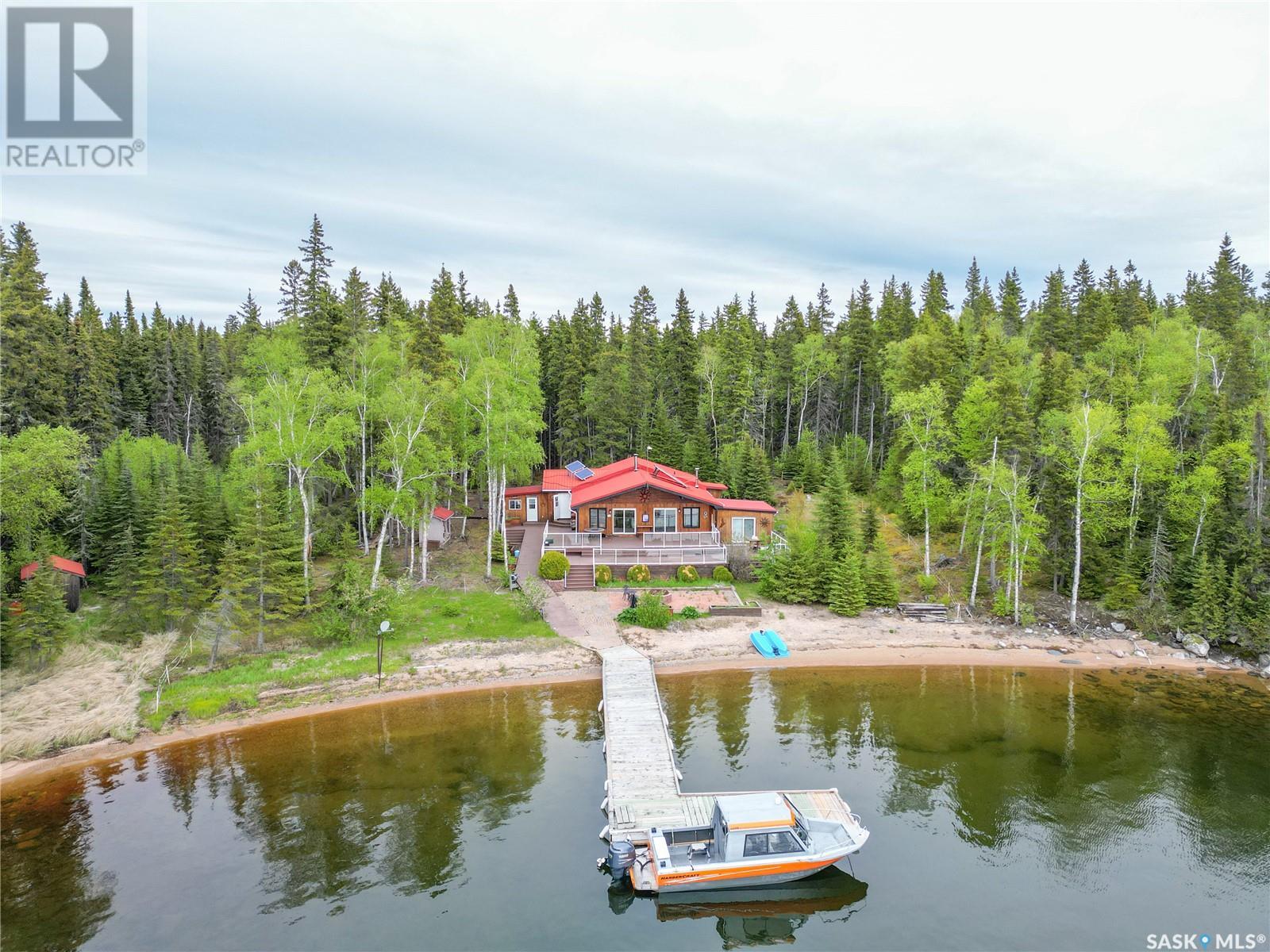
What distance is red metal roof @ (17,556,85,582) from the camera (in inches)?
1067

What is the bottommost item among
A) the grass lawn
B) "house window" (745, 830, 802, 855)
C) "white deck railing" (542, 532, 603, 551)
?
"house window" (745, 830, 802, 855)

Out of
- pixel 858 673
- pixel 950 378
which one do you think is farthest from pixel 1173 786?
pixel 950 378

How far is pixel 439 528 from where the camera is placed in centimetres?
4178

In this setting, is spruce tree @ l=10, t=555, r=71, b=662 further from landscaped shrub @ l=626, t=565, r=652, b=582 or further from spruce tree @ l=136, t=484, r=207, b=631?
landscaped shrub @ l=626, t=565, r=652, b=582

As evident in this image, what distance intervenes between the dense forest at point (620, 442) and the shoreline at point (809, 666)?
11.4 ft

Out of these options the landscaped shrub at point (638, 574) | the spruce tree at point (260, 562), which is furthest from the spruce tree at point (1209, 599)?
the spruce tree at point (260, 562)

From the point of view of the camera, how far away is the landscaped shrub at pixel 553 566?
3472 cm

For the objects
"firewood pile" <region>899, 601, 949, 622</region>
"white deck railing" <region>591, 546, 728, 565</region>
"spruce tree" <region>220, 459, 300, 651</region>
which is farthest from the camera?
"white deck railing" <region>591, 546, 728, 565</region>

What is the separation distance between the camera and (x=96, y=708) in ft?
74.4

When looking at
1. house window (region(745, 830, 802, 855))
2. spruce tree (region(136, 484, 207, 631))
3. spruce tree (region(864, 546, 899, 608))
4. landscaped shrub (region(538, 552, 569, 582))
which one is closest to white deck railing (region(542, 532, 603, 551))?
landscaped shrub (region(538, 552, 569, 582))

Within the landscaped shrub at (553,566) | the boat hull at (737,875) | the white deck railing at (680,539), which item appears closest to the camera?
the boat hull at (737,875)

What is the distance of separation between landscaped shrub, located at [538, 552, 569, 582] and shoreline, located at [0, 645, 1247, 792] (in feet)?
26.4

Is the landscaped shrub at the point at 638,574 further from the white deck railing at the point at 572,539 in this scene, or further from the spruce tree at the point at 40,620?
the spruce tree at the point at 40,620

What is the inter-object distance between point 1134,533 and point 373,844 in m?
37.9
